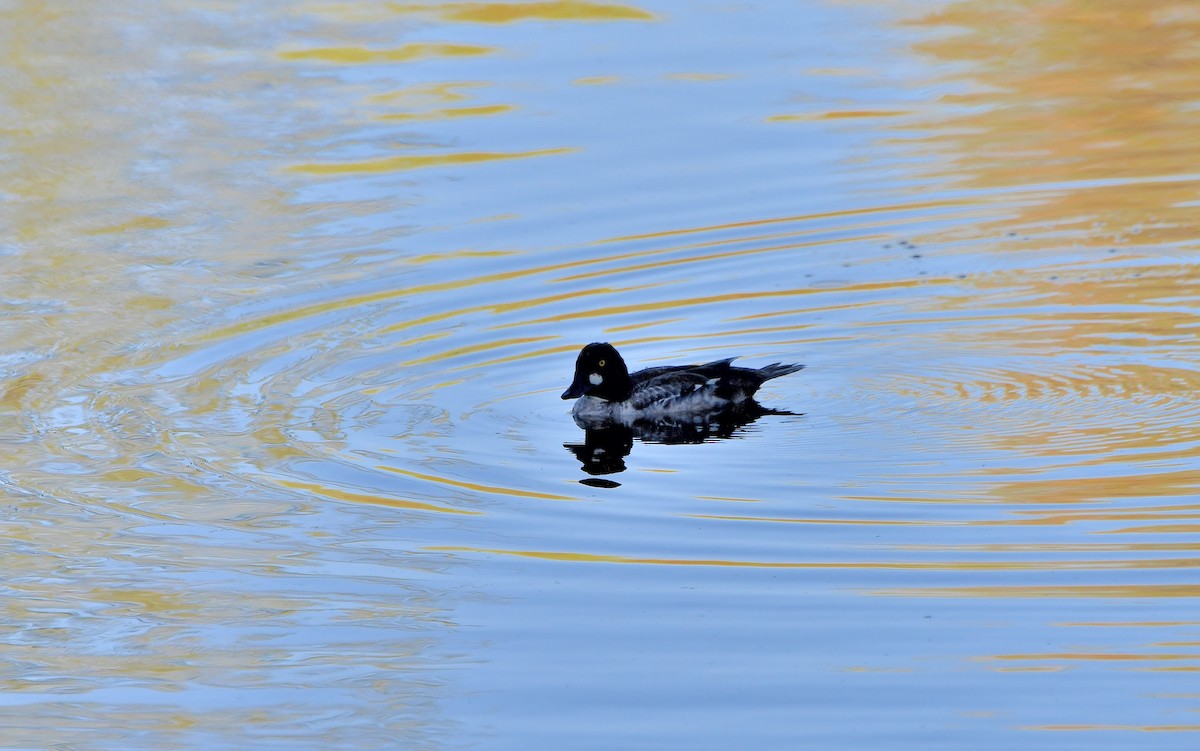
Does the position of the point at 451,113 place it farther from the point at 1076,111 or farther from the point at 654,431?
the point at 654,431

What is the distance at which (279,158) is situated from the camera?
15.5 meters

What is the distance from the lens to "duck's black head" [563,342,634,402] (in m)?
10.3

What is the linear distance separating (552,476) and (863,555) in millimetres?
2012

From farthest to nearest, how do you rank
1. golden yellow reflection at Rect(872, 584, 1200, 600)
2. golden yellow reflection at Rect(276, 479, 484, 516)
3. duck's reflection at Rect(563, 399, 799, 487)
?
duck's reflection at Rect(563, 399, 799, 487) < golden yellow reflection at Rect(276, 479, 484, 516) < golden yellow reflection at Rect(872, 584, 1200, 600)

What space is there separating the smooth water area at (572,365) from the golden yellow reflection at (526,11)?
0.29 ft

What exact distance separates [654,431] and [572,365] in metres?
1.02

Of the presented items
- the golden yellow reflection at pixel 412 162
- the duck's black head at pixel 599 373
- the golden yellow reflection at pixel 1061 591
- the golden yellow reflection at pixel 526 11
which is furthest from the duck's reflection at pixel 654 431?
the golden yellow reflection at pixel 526 11

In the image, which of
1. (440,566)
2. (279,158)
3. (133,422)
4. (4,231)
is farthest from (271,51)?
(440,566)

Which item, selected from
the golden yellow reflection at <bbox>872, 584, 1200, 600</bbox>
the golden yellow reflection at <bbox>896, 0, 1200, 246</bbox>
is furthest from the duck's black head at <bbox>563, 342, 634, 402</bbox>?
the golden yellow reflection at <bbox>896, 0, 1200, 246</bbox>

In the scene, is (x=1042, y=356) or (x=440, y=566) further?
(x=1042, y=356)

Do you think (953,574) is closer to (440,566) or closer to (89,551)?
(440,566)

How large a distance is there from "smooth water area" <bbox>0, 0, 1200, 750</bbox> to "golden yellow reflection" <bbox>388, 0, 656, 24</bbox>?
0.29 ft

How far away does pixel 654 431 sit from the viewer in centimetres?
1034

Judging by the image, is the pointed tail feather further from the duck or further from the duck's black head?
the duck's black head
